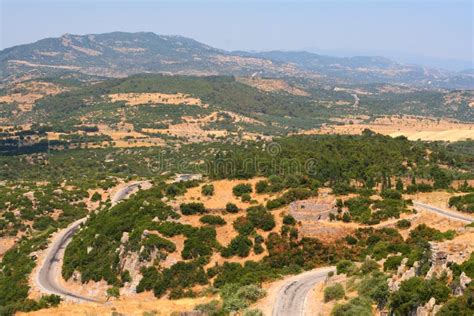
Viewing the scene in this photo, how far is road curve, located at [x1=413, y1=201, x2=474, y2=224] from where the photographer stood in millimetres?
59500

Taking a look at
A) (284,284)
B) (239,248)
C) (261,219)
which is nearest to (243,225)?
(261,219)

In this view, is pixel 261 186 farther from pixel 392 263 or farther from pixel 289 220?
pixel 392 263

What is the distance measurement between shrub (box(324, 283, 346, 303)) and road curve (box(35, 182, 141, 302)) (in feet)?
86.9

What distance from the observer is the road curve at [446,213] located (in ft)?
195

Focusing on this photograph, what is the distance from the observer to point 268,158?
91438mm

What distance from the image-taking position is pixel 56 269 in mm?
73375

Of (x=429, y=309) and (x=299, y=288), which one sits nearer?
(x=429, y=309)

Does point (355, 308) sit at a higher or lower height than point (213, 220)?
higher

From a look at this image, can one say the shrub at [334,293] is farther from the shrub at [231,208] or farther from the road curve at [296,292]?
the shrub at [231,208]

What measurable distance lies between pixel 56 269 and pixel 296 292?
126ft

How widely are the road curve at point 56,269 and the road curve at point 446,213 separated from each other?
37.7m

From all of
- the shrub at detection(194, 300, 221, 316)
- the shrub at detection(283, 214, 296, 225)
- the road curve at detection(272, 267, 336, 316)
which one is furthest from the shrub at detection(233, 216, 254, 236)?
the shrub at detection(194, 300, 221, 316)

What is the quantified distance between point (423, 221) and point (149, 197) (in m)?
37.7

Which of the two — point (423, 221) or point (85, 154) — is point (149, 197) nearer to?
point (423, 221)
